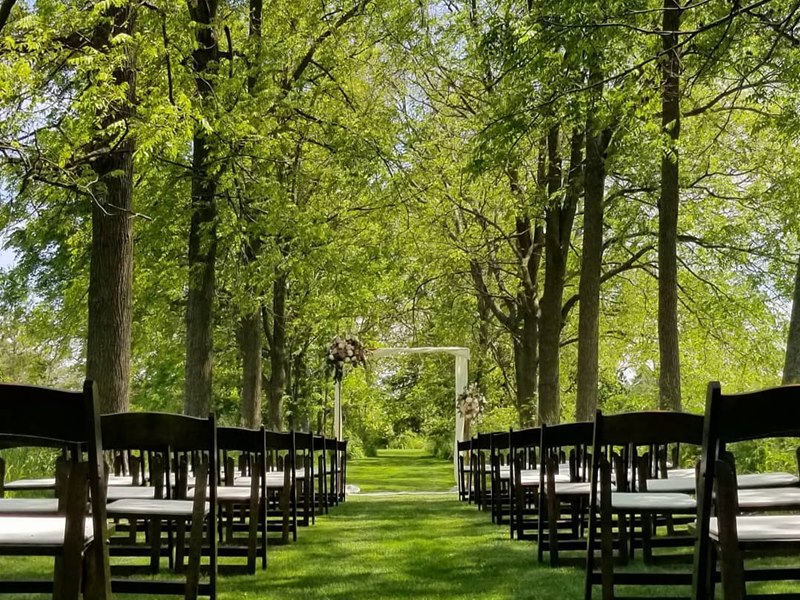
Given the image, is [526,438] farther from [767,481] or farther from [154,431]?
[154,431]

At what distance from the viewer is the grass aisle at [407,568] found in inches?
182

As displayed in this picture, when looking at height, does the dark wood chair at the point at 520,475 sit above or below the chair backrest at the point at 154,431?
below

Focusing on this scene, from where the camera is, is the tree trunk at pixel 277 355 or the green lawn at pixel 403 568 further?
the tree trunk at pixel 277 355

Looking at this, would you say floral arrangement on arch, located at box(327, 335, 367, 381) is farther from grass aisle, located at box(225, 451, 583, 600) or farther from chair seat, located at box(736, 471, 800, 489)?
chair seat, located at box(736, 471, 800, 489)

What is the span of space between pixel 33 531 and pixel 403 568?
322 cm

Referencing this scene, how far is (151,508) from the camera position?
158 inches

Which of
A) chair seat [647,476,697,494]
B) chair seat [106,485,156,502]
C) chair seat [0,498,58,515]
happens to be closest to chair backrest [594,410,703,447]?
chair seat [647,476,697,494]

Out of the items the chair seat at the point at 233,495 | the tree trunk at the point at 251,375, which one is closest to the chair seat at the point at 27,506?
the chair seat at the point at 233,495

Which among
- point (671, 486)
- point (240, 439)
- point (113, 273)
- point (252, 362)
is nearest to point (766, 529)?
point (671, 486)

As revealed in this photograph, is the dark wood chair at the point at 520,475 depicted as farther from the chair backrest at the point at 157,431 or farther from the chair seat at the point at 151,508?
the chair backrest at the point at 157,431

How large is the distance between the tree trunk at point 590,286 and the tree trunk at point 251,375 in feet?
18.5

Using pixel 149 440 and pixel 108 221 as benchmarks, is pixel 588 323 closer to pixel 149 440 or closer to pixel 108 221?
pixel 108 221

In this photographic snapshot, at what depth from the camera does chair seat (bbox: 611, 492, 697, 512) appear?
12.1 ft

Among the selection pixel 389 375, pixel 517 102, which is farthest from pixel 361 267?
pixel 389 375
